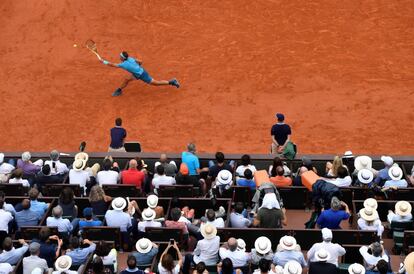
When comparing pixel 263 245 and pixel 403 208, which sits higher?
pixel 403 208

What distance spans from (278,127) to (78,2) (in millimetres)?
13371

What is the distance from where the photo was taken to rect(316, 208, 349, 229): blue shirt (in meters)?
17.8

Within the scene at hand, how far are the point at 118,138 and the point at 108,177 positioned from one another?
3.21m

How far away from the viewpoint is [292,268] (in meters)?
15.6

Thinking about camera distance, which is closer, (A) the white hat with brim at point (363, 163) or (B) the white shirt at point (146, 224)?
(B) the white shirt at point (146, 224)

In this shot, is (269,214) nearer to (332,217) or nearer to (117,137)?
(332,217)

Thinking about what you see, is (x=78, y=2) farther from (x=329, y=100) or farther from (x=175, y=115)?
(x=329, y=100)

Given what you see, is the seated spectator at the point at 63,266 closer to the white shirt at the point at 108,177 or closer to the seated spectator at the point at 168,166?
the white shirt at the point at 108,177

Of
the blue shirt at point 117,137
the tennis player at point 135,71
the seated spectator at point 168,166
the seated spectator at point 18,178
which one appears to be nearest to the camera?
the seated spectator at point 18,178

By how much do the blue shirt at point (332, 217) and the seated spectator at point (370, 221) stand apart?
1.24 feet

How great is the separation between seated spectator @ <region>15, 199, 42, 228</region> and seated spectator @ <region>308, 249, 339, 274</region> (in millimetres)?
6503

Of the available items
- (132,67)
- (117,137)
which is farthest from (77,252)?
(132,67)

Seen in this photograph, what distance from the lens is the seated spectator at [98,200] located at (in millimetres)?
18922

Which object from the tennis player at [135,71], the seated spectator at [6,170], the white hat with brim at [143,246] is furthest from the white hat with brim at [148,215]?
the tennis player at [135,71]
